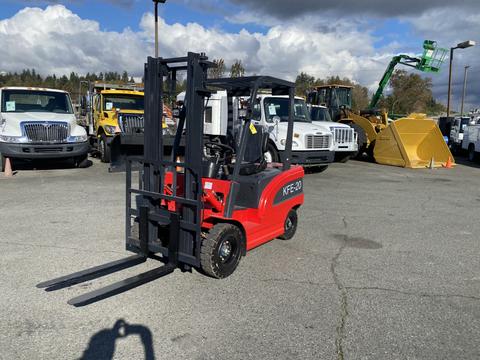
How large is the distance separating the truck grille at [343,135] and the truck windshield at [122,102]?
7016mm

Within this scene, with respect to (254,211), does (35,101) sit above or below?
above

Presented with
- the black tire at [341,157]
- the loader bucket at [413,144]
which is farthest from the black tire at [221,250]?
the loader bucket at [413,144]

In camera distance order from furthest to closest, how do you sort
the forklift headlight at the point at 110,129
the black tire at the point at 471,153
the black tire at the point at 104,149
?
1. the black tire at the point at 471,153
2. the black tire at the point at 104,149
3. the forklift headlight at the point at 110,129

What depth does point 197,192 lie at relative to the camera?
4480 millimetres

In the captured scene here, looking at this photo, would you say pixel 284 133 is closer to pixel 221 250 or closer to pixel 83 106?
pixel 221 250

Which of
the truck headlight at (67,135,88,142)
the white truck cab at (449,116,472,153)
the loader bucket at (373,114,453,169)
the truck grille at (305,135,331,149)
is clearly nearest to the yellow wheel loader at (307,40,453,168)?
the loader bucket at (373,114,453,169)

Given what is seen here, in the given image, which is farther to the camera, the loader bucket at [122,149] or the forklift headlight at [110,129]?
the forklift headlight at [110,129]

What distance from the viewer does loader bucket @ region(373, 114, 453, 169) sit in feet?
54.3

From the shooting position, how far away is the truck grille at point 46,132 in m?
11.8

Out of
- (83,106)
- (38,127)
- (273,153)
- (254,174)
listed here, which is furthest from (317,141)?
(83,106)

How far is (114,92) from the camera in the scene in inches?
587

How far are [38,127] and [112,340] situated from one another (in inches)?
397

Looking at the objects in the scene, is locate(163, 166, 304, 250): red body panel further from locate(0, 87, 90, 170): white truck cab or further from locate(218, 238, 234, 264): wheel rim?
locate(0, 87, 90, 170): white truck cab

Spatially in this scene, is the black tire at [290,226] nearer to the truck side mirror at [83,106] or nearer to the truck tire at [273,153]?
the truck tire at [273,153]
